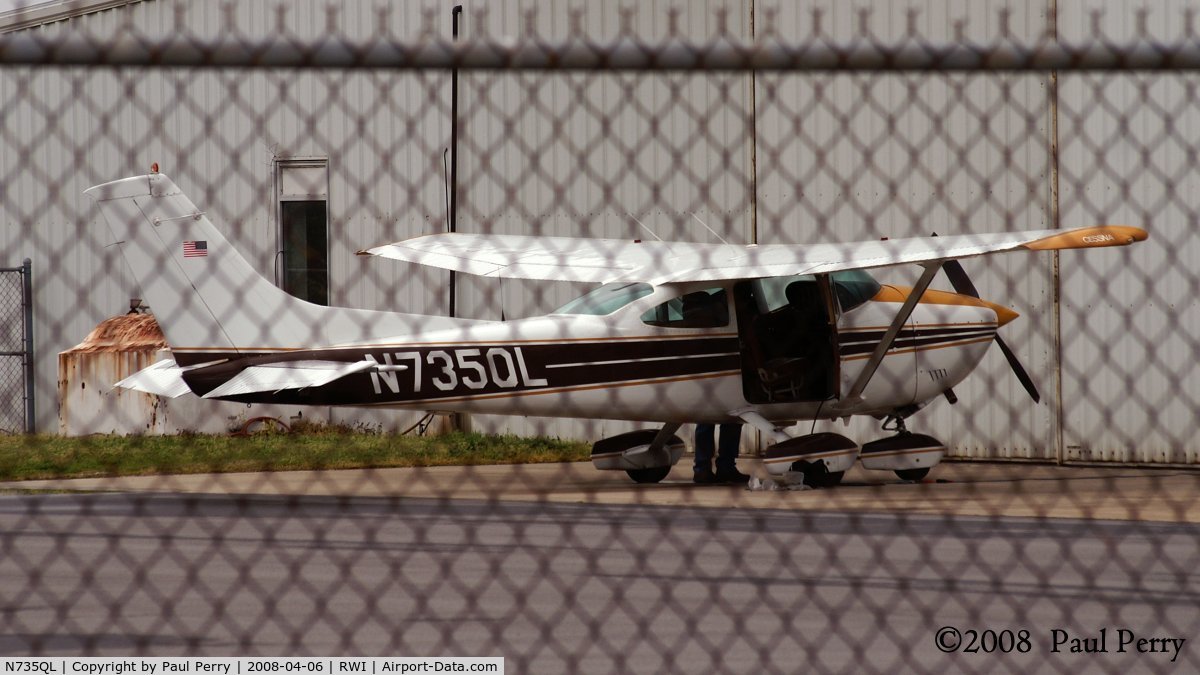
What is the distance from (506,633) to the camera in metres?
6.42

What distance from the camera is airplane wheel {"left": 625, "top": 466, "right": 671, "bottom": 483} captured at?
42.9 feet

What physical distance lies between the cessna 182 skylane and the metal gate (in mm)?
5539

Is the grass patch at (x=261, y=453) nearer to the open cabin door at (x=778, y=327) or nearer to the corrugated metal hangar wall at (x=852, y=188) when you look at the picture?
the corrugated metal hangar wall at (x=852, y=188)

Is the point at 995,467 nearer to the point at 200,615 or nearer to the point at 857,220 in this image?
the point at 857,220

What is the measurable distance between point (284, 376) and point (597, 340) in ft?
8.26

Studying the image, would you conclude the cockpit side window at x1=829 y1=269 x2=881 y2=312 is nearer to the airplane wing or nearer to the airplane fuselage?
the airplane fuselage

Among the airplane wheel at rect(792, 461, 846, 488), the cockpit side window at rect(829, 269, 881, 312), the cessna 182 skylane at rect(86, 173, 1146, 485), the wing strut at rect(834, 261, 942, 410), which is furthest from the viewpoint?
the cockpit side window at rect(829, 269, 881, 312)

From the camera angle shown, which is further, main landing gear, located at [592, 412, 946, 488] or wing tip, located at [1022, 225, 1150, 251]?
main landing gear, located at [592, 412, 946, 488]

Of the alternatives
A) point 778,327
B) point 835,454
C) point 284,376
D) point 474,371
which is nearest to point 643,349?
point 778,327

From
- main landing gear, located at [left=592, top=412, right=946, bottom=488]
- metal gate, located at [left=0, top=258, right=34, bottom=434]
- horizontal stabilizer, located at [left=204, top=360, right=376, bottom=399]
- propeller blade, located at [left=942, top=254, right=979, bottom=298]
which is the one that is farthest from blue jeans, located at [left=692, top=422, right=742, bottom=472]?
metal gate, located at [left=0, top=258, right=34, bottom=434]

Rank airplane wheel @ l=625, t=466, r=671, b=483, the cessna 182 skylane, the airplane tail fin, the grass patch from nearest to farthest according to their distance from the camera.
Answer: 1. the airplane tail fin
2. the cessna 182 skylane
3. airplane wheel @ l=625, t=466, r=671, b=483
4. the grass patch

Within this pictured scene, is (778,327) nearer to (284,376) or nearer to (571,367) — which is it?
(571,367)

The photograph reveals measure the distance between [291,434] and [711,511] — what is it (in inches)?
272

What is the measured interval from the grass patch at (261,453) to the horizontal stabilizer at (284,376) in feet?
6.21
